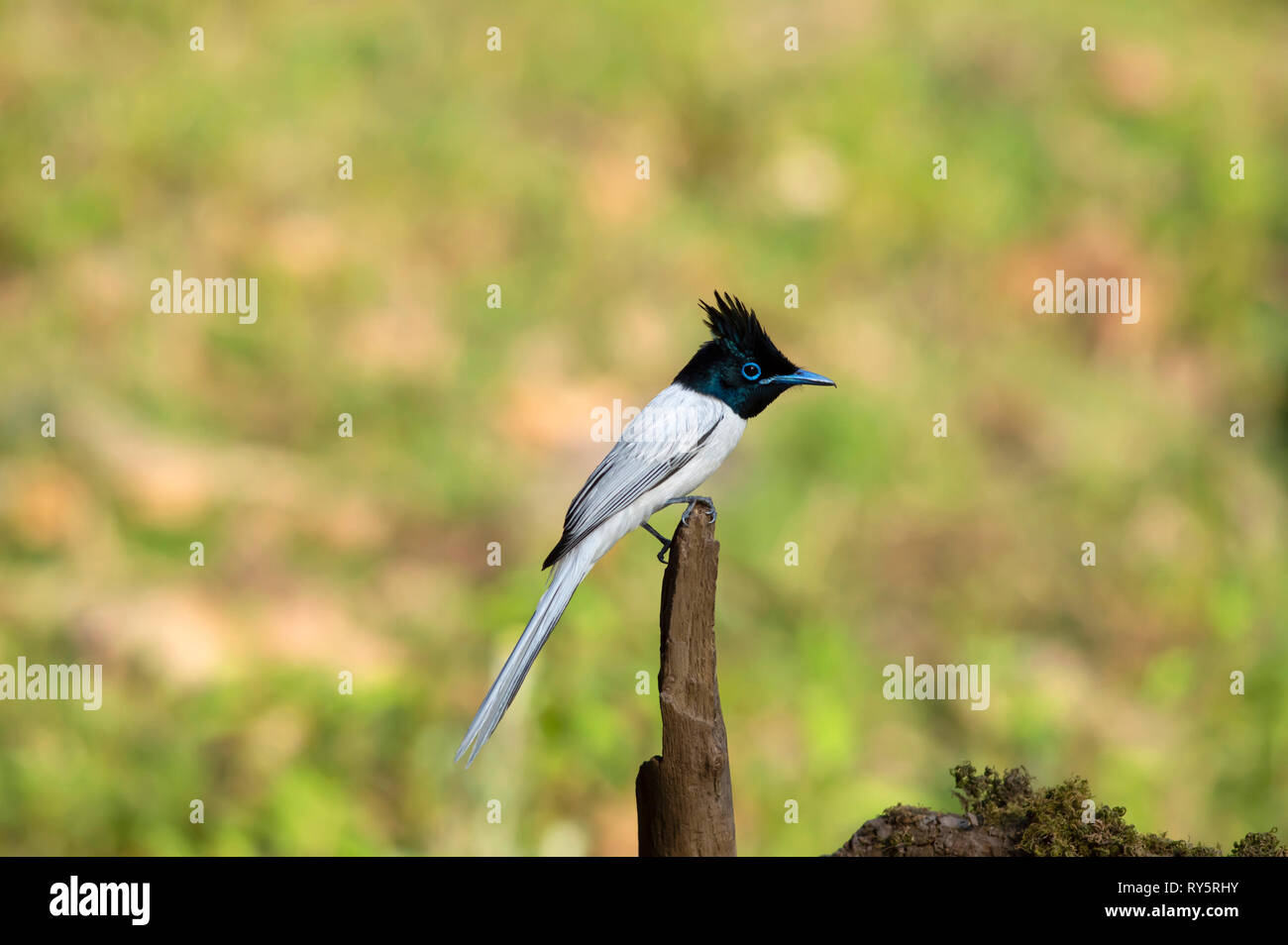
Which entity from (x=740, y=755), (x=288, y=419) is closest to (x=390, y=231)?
(x=288, y=419)

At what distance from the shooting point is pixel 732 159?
38.9ft

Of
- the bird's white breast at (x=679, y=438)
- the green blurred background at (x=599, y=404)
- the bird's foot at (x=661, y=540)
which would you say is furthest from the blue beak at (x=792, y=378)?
the green blurred background at (x=599, y=404)

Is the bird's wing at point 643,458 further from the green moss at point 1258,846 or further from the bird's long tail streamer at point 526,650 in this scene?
the green moss at point 1258,846

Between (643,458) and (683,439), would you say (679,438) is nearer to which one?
(683,439)

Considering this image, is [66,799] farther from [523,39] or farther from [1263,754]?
[523,39]

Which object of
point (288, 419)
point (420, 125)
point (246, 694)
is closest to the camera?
point (246, 694)

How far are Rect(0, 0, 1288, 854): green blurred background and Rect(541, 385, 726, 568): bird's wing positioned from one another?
269 cm

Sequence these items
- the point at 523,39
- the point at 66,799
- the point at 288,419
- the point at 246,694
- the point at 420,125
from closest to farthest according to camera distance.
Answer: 1. the point at 66,799
2. the point at 246,694
3. the point at 288,419
4. the point at 420,125
5. the point at 523,39

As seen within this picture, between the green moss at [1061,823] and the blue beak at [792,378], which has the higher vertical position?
the blue beak at [792,378]

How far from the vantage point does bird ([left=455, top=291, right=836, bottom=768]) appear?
370cm

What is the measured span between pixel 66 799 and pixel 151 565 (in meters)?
2.05

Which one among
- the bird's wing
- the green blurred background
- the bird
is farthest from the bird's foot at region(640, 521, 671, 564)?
the green blurred background

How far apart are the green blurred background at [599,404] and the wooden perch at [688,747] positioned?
2.95m

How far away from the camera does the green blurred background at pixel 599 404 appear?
6.91 meters
